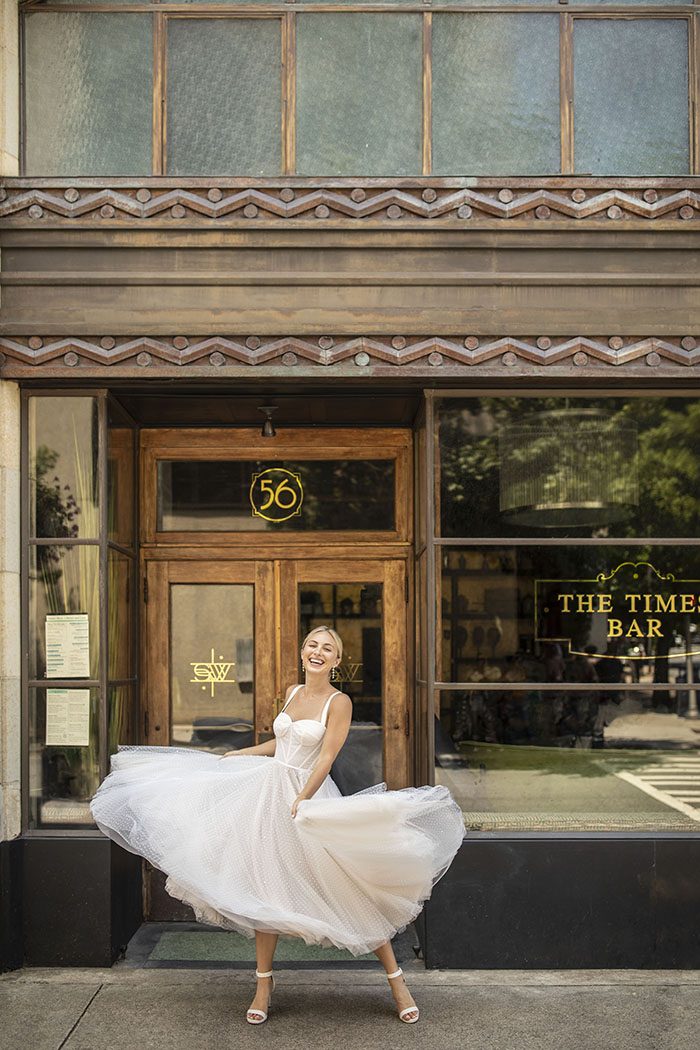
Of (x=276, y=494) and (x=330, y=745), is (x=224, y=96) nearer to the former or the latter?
(x=276, y=494)

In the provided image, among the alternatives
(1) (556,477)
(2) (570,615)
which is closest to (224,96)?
(1) (556,477)

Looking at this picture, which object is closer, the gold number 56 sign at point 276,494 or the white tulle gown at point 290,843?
the white tulle gown at point 290,843

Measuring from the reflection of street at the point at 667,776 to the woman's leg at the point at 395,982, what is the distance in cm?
198

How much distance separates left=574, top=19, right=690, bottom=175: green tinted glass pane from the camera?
7.27m

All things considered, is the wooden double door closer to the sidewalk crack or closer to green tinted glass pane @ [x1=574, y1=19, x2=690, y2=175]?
the sidewalk crack

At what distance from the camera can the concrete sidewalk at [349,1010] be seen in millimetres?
5906

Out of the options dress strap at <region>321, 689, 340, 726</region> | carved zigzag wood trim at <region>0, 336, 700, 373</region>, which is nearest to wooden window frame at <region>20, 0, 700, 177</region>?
carved zigzag wood trim at <region>0, 336, 700, 373</region>

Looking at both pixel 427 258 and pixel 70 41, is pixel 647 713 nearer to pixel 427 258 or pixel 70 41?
pixel 427 258

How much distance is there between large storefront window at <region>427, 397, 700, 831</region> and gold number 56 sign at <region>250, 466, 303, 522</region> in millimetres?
1336

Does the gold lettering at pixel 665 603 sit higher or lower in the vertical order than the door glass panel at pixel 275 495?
lower

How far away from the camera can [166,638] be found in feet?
27.1

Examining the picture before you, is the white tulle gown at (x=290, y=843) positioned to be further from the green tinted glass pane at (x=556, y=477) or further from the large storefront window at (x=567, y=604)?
the green tinted glass pane at (x=556, y=477)

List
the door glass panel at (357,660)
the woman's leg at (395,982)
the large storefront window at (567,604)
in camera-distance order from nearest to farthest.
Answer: the woman's leg at (395,982)
the large storefront window at (567,604)
the door glass panel at (357,660)

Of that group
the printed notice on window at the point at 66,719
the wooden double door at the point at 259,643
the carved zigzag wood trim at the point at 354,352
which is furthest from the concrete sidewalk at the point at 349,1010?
the carved zigzag wood trim at the point at 354,352
